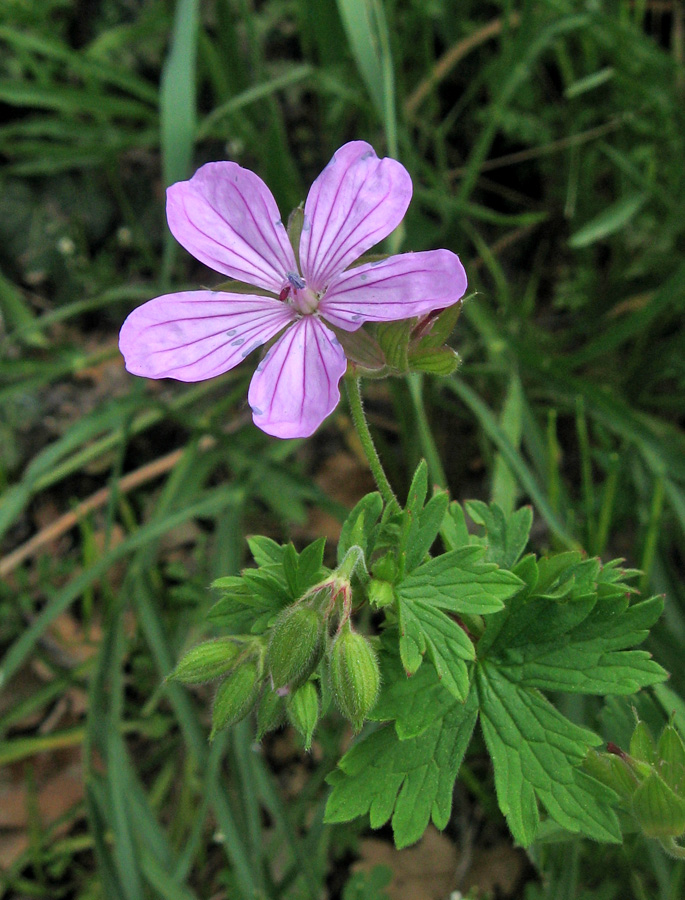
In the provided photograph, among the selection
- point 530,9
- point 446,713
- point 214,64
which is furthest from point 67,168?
point 446,713

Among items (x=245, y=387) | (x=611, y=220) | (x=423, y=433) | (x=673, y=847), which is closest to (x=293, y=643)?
(x=673, y=847)

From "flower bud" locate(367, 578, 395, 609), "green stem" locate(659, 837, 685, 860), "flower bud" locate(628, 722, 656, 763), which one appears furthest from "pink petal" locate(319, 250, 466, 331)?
"green stem" locate(659, 837, 685, 860)

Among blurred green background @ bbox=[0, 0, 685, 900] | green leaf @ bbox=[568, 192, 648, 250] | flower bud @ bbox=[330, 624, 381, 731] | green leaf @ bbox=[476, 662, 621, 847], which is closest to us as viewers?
flower bud @ bbox=[330, 624, 381, 731]

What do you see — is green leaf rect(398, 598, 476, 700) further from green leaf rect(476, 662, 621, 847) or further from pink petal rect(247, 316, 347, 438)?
pink petal rect(247, 316, 347, 438)

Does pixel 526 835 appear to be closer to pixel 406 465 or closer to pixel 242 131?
pixel 406 465

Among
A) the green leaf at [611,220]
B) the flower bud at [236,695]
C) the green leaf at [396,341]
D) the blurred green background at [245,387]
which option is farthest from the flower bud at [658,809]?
the green leaf at [611,220]

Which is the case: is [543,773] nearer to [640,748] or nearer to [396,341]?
[640,748]
